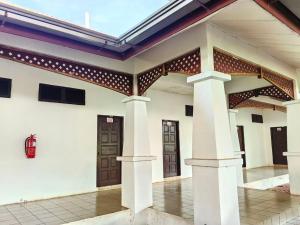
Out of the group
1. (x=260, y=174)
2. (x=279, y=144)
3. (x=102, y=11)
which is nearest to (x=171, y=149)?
(x=260, y=174)

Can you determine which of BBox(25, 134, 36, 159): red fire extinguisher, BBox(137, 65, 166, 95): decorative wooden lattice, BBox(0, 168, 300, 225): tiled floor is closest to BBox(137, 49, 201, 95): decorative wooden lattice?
BBox(137, 65, 166, 95): decorative wooden lattice

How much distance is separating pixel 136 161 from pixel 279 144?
966cm

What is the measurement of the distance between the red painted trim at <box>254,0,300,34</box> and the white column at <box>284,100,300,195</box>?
281cm

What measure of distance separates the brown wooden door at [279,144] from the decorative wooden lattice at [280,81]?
21.5 ft

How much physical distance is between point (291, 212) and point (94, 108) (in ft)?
16.1

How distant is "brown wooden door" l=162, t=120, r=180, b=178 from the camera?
26.0 ft

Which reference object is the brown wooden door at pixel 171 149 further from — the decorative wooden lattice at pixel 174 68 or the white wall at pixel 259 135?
the white wall at pixel 259 135

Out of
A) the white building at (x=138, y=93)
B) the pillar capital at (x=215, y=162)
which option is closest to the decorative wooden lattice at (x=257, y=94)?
the white building at (x=138, y=93)

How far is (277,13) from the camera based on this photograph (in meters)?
2.93

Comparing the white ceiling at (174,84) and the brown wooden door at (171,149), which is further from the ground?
the white ceiling at (174,84)

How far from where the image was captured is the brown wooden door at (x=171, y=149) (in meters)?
7.91

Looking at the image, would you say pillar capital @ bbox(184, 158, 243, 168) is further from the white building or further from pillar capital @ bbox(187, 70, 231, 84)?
pillar capital @ bbox(187, 70, 231, 84)

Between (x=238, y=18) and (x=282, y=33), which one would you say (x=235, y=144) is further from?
(x=238, y=18)

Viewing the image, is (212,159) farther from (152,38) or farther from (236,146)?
(236,146)
